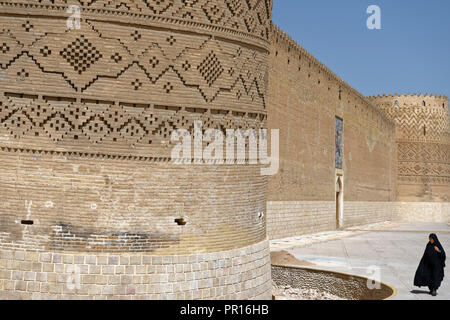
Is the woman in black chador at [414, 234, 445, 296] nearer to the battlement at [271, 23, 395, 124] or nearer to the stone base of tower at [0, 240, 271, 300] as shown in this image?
the stone base of tower at [0, 240, 271, 300]

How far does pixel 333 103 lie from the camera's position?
18.7 m

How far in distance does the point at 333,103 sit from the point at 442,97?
14.4 meters

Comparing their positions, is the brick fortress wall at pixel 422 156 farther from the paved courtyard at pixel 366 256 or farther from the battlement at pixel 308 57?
the paved courtyard at pixel 366 256

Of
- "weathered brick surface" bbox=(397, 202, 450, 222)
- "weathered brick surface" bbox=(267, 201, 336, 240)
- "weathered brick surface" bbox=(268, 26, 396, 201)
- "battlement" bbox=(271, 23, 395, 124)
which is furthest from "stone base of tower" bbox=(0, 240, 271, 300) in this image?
"weathered brick surface" bbox=(397, 202, 450, 222)

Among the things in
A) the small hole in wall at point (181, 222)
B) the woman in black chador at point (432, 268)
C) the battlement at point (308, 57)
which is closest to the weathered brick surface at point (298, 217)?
the battlement at point (308, 57)

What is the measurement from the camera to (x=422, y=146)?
29484 mm

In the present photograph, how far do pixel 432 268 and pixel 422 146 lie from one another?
24.3 m

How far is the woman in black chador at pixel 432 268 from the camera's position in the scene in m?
6.84

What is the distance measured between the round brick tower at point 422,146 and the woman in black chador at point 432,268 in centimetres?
2378

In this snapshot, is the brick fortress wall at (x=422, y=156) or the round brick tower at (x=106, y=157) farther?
the brick fortress wall at (x=422, y=156)

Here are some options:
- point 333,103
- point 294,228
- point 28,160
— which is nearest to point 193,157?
point 28,160

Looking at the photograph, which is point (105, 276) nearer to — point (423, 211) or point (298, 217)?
point (298, 217)

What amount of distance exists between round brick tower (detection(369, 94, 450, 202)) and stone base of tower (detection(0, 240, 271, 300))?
26.1 metres

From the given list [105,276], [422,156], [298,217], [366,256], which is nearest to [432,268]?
[105,276]
